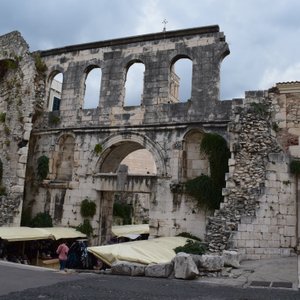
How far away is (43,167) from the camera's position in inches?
712

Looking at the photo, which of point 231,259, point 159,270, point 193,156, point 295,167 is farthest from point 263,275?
point 193,156

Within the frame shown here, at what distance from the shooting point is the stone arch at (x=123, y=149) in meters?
16.0

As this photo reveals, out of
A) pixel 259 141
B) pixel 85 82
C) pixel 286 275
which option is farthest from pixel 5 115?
pixel 286 275

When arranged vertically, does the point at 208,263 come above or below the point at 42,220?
below

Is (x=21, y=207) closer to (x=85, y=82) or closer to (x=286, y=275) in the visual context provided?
(x=85, y=82)

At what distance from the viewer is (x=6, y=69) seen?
2020 centimetres

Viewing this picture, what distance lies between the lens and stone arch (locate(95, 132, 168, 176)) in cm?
1603

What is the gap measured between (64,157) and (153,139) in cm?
477

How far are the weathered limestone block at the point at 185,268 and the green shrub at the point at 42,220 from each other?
910 centimetres

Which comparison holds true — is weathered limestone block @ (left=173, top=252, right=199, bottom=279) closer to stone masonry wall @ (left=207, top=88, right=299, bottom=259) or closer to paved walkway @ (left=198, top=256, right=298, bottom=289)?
paved walkway @ (left=198, top=256, right=298, bottom=289)

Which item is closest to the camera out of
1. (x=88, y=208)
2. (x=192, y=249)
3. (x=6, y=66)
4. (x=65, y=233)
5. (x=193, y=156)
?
(x=192, y=249)

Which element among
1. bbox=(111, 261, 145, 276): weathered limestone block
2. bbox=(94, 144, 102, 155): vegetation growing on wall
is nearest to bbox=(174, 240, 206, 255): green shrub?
bbox=(111, 261, 145, 276): weathered limestone block

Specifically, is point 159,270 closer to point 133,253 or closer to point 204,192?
point 133,253

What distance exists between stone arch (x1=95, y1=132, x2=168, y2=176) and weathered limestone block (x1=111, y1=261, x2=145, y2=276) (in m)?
5.98
